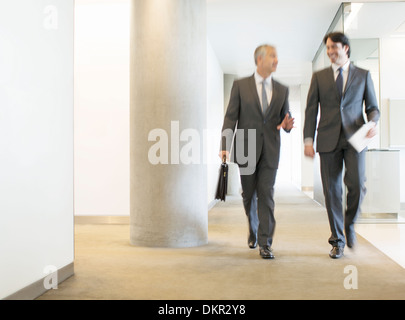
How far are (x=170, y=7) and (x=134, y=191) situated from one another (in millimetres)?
1730

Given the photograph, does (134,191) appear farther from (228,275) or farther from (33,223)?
(33,223)

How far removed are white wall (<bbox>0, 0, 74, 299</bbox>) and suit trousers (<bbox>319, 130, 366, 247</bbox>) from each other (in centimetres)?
199

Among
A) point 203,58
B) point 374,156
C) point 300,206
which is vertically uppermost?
point 203,58

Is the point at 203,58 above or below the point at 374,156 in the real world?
above

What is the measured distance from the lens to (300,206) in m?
9.59

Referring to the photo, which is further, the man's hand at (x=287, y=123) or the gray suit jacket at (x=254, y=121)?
the gray suit jacket at (x=254, y=121)

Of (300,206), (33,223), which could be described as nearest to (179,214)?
(33,223)

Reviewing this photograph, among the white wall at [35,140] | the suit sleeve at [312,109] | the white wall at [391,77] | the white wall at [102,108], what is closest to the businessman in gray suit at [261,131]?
the suit sleeve at [312,109]

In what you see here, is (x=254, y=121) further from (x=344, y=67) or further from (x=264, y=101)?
(x=344, y=67)

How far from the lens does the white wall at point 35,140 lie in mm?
2639

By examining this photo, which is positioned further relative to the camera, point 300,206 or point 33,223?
point 300,206

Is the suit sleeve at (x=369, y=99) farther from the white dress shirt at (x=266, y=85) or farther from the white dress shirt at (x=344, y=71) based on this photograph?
the white dress shirt at (x=266, y=85)

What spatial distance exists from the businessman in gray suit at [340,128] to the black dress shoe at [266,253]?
481 mm

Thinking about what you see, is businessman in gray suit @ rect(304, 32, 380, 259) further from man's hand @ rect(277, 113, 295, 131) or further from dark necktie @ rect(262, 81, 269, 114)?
dark necktie @ rect(262, 81, 269, 114)
